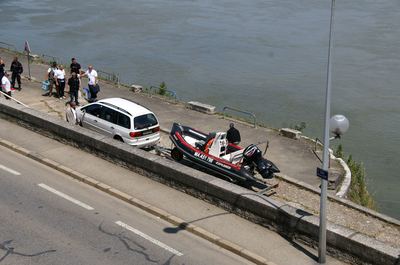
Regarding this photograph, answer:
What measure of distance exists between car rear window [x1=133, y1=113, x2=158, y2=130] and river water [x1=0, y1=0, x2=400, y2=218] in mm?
10116

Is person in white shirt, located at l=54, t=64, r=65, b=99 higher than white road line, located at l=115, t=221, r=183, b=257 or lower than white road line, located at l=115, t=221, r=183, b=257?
higher

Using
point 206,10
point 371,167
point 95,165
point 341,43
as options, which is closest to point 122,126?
point 95,165

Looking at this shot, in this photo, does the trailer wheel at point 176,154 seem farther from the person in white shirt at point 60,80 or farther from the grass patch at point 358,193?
the person in white shirt at point 60,80

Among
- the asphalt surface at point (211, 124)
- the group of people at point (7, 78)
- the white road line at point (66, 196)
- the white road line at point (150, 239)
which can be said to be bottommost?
the asphalt surface at point (211, 124)

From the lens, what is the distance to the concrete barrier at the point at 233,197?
1094 cm

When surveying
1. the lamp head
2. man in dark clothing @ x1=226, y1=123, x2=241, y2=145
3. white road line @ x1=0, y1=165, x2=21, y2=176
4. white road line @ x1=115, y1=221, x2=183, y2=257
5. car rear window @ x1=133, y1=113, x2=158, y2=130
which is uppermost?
the lamp head

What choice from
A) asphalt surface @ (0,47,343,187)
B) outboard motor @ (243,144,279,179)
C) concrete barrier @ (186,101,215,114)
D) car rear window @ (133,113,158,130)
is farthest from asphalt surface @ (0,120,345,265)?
concrete barrier @ (186,101,215,114)

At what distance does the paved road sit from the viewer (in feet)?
36.9

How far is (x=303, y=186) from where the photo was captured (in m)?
16.2

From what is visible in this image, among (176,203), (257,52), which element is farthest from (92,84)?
(257,52)

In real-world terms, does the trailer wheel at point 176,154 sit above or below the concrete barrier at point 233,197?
below

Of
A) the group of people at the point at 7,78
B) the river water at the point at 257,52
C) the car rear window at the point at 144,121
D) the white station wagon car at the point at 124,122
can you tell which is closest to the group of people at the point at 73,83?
the group of people at the point at 7,78

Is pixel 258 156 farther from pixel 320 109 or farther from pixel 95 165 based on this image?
pixel 320 109

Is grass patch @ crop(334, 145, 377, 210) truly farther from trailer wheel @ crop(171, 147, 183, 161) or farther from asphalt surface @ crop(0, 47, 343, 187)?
trailer wheel @ crop(171, 147, 183, 161)
